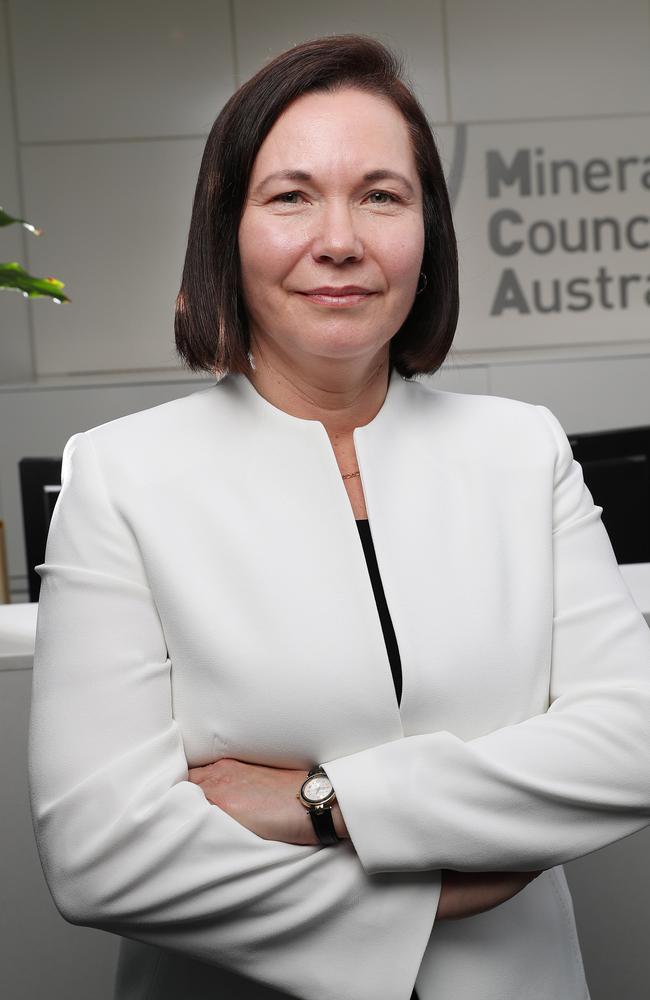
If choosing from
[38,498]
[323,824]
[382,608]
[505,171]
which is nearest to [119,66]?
[505,171]

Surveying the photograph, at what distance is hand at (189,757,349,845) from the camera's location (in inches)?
41.7

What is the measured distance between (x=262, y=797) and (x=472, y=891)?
0.80 feet

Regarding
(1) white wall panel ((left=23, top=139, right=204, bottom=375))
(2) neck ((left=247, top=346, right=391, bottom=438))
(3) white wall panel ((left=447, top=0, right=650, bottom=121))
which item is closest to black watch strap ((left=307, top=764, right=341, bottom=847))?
(2) neck ((left=247, top=346, right=391, bottom=438))

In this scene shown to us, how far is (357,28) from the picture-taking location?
16.3 feet

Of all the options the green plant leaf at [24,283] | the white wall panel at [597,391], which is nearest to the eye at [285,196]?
the green plant leaf at [24,283]

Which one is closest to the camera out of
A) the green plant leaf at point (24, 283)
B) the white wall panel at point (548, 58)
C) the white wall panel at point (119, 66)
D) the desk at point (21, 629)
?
the desk at point (21, 629)

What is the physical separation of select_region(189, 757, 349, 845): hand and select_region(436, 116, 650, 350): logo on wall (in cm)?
423

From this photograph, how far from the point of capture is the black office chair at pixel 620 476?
2254 millimetres

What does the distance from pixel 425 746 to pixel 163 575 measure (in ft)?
1.09

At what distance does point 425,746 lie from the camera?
1078mm

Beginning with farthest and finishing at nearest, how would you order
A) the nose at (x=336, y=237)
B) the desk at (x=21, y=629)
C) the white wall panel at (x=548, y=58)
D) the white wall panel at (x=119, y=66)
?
the white wall panel at (x=548, y=58), the white wall panel at (x=119, y=66), the desk at (x=21, y=629), the nose at (x=336, y=237)

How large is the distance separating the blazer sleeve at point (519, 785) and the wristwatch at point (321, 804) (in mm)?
18

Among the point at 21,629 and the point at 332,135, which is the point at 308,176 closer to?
the point at 332,135

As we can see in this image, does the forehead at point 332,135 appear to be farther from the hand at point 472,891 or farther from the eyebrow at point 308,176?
the hand at point 472,891
